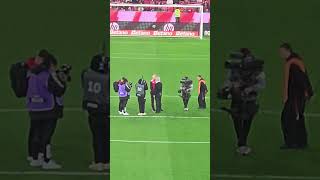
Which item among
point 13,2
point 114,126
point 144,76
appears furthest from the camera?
point 144,76

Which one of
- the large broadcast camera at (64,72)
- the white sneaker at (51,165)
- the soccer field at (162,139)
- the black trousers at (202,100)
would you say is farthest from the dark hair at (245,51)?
the white sneaker at (51,165)

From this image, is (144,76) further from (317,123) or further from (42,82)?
(317,123)

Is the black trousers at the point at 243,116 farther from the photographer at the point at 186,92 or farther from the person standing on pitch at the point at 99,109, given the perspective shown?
the person standing on pitch at the point at 99,109

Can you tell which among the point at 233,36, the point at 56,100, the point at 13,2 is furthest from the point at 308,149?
the point at 13,2

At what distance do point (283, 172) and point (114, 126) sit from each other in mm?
1381

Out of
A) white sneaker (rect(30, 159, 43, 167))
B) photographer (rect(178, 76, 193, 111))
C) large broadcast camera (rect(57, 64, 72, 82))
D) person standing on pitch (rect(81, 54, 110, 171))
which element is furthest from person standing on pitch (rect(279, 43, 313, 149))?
white sneaker (rect(30, 159, 43, 167))

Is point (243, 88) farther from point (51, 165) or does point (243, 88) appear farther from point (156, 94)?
point (51, 165)

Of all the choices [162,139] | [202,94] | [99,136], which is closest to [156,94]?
[202,94]

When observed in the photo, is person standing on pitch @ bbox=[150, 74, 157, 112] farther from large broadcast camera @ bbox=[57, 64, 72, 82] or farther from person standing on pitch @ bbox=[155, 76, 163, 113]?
large broadcast camera @ bbox=[57, 64, 72, 82]

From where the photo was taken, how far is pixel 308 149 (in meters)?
3.89

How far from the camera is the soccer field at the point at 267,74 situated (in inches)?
149

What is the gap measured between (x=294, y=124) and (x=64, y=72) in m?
1.80

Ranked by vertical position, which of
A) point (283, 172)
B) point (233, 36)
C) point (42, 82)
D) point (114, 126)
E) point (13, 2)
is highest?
A: point (13, 2)

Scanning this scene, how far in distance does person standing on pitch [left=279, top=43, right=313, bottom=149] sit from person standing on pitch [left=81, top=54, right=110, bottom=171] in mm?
1347
